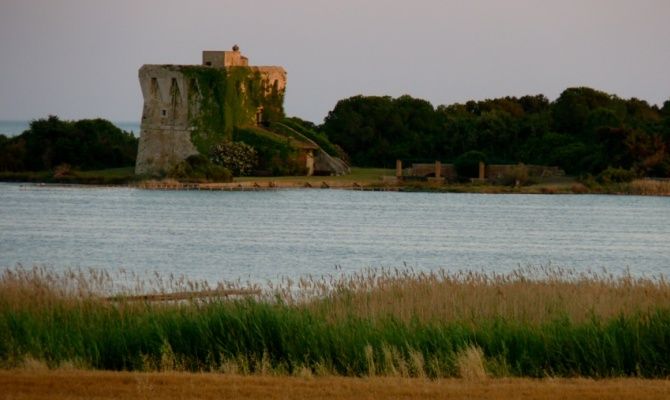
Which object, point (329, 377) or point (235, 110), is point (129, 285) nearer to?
point (329, 377)

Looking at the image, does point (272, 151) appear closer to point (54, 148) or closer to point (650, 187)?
point (54, 148)

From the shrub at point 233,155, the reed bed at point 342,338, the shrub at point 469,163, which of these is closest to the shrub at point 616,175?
the shrub at point 469,163

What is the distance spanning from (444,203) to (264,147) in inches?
538

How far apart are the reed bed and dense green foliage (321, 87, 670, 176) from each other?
Result: 2008 inches

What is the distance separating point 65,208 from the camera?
53.8 metres

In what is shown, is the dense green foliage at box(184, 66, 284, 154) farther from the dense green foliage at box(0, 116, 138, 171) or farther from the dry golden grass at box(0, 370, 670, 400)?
the dry golden grass at box(0, 370, 670, 400)

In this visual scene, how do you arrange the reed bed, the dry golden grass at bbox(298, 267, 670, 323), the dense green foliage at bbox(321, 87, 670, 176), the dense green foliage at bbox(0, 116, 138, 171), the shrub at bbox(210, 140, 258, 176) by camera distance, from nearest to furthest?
the reed bed < the dry golden grass at bbox(298, 267, 670, 323) < the dense green foliage at bbox(321, 87, 670, 176) < the shrub at bbox(210, 140, 258, 176) < the dense green foliage at bbox(0, 116, 138, 171)

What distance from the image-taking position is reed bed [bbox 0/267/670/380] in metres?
16.3

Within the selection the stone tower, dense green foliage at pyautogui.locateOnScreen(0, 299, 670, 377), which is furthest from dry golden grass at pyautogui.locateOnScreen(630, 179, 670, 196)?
dense green foliage at pyautogui.locateOnScreen(0, 299, 670, 377)

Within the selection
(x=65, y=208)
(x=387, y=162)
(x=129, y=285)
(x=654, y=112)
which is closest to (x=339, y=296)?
(x=129, y=285)

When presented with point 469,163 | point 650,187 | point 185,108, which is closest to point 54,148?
point 185,108

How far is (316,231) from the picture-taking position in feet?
145

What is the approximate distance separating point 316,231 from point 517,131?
118 feet

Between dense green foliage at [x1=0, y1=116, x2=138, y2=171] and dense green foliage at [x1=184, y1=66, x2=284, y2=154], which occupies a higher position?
dense green foliage at [x1=184, y1=66, x2=284, y2=154]
